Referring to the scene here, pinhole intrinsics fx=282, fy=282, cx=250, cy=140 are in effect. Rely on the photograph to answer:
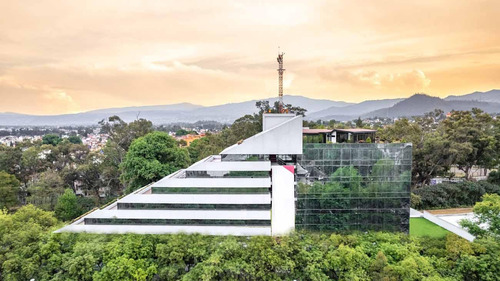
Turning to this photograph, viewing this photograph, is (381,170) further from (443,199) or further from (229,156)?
(443,199)

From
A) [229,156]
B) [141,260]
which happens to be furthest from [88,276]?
[229,156]

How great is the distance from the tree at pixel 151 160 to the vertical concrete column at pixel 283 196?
1232 cm

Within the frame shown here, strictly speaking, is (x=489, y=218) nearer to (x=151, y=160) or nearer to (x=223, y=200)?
(x=223, y=200)

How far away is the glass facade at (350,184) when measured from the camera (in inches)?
734

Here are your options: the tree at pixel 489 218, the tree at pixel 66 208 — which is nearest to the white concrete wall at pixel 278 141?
the tree at pixel 489 218

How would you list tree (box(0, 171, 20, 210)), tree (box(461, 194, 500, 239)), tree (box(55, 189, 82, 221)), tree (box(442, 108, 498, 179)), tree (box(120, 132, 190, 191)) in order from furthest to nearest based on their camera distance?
tree (box(442, 108, 498, 179)), tree (box(55, 189, 82, 221)), tree (box(0, 171, 20, 210)), tree (box(120, 132, 190, 191)), tree (box(461, 194, 500, 239))

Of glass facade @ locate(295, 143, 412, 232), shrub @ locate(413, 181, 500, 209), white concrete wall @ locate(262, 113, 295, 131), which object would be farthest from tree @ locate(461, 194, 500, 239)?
white concrete wall @ locate(262, 113, 295, 131)

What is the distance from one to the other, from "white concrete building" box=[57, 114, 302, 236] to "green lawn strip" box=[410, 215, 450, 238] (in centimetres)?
1118

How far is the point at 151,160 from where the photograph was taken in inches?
1030

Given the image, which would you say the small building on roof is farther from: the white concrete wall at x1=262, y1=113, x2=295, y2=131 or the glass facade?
the glass facade

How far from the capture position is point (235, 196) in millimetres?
17562

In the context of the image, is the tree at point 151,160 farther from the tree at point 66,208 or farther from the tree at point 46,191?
the tree at point 46,191

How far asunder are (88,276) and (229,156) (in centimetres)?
1016

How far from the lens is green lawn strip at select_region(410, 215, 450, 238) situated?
2161 cm
